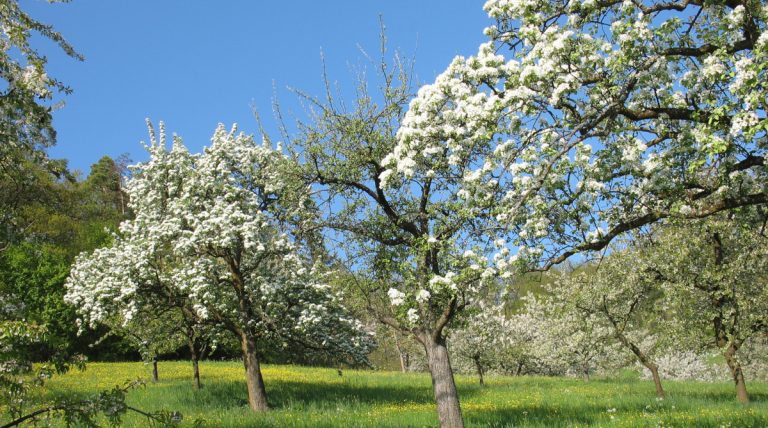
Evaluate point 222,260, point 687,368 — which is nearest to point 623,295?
point 222,260

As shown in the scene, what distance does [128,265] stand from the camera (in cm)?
1906

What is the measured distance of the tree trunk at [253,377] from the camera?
2025 cm

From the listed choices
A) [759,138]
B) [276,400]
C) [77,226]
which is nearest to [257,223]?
[276,400]

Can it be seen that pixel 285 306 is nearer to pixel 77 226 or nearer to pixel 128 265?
pixel 128 265

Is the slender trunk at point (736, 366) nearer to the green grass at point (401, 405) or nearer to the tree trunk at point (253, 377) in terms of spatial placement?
the green grass at point (401, 405)

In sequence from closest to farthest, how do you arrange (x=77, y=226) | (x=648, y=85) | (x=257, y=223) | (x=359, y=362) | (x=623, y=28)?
1. (x=623, y=28)
2. (x=648, y=85)
3. (x=257, y=223)
4. (x=359, y=362)
5. (x=77, y=226)

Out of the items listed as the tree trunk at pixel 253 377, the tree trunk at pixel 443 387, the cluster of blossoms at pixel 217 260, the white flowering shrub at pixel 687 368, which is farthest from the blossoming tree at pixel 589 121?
the white flowering shrub at pixel 687 368

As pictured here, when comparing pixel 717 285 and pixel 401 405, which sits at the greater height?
pixel 717 285

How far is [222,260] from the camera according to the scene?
810 inches

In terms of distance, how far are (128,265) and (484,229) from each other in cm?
1359

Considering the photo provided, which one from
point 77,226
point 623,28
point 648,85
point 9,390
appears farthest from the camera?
point 77,226

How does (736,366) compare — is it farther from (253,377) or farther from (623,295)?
(253,377)

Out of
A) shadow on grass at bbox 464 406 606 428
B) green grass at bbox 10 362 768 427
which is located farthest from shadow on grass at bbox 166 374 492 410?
shadow on grass at bbox 464 406 606 428

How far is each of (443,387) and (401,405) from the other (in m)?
9.11
